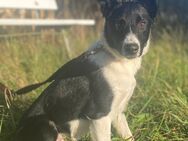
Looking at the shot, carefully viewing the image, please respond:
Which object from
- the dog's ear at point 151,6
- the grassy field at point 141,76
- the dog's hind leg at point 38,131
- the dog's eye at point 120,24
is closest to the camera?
the dog's hind leg at point 38,131

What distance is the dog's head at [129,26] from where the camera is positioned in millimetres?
3779

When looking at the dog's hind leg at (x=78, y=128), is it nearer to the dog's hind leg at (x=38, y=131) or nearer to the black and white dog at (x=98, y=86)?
the black and white dog at (x=98, y=86)

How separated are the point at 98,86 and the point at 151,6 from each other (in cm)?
76

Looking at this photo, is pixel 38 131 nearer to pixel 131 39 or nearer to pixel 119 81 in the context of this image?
pixel 119 81

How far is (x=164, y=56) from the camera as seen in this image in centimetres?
715

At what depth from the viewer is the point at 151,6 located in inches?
158

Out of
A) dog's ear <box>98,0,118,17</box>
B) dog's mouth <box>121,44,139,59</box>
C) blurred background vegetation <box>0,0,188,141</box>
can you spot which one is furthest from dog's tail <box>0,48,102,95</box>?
blurred background vegetation <box>0,0,188,141</box>

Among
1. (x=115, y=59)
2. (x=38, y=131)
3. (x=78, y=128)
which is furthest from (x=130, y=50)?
(x=38, y=131)

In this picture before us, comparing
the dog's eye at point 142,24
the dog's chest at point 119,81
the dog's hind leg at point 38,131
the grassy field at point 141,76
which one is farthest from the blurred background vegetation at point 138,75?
the dog's eye at point 142,24

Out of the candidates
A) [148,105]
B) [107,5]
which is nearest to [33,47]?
[148,105]

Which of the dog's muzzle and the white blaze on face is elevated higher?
the white blaze on face

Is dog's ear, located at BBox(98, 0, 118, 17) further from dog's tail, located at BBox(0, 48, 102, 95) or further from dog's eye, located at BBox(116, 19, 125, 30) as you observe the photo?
dog's tail, located at BBox(0, 48, 102, 95)

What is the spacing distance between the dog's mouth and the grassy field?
0.71 m

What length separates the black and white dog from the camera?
376cm
